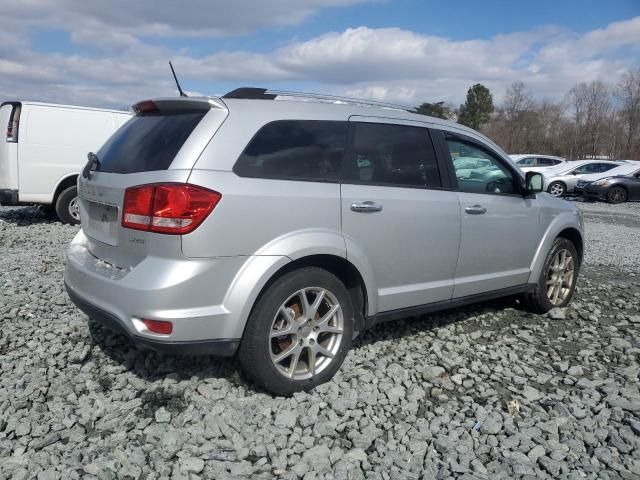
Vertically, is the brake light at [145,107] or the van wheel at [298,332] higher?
the brake light at [145,107]

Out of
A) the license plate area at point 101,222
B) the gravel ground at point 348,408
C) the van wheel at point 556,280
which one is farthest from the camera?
the van wheel at point 556,280

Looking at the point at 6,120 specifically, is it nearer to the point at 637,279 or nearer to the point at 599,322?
the point at 599,322

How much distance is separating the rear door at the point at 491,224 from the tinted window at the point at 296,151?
43.1 inches

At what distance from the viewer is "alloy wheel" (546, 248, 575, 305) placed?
5246 millimetres

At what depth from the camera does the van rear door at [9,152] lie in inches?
359

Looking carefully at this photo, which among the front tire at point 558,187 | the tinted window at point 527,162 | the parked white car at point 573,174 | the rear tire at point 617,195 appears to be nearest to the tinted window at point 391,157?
the rear tire at point 617,195

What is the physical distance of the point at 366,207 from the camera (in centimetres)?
349

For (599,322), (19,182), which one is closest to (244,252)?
(599,322)

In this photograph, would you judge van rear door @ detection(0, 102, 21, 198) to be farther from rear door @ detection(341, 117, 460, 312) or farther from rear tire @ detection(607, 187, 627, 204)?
rear tire @ detection(607, 187, 627, 204)

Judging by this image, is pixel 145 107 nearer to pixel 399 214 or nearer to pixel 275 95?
pixel 275 95

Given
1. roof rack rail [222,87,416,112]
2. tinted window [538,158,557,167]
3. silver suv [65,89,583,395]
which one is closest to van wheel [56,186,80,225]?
silver suv [65,89,583,395]

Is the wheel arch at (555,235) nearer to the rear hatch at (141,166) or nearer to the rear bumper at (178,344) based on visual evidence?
the rear bumper at (178,344)

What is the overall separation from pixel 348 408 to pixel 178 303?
3.94 feet

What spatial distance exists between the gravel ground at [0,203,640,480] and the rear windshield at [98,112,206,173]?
1.37 meters
